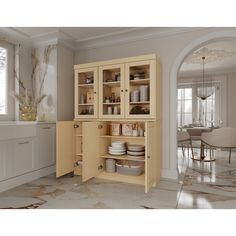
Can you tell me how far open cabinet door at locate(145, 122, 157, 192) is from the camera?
241 centimetres

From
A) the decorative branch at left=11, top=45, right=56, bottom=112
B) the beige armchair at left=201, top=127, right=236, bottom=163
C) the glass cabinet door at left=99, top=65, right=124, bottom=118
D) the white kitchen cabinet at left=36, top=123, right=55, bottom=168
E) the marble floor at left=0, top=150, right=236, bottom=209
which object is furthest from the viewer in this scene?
A: the beige armchair at left=201, top=127, right=236, bottom=163

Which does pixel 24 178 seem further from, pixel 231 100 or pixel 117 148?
pixel 231 100

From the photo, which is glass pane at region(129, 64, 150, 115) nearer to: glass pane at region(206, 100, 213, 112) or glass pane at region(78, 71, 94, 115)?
glass pane at region(78, 71, 94, 115)

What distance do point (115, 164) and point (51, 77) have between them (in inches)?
74.0

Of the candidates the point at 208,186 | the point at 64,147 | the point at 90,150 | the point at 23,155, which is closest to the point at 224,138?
the point at 208,186

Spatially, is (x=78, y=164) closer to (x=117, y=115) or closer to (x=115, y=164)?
(x=115, y=164)

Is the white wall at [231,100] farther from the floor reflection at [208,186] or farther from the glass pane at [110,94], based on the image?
the glass pane at [110,94]

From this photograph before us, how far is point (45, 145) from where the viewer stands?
3203mm

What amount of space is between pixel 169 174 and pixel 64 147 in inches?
64.8

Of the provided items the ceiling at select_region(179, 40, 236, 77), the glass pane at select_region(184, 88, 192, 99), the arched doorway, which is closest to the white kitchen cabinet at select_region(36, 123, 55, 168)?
the arched doorway

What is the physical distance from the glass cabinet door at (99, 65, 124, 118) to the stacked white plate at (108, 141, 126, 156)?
1.42 feet

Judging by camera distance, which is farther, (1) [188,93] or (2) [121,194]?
(1) [188,93]

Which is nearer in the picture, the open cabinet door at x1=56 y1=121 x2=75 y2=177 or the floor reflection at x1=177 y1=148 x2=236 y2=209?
the floor reflection at x1=177 y1=148 x2=236 y2=209
